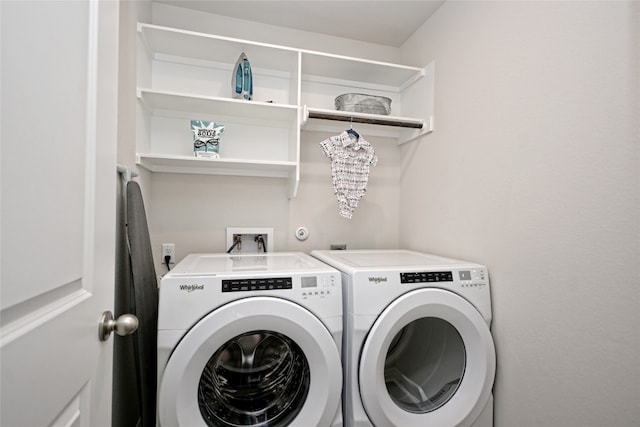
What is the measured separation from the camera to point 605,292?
98cm

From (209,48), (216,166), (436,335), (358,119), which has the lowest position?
(436,335)

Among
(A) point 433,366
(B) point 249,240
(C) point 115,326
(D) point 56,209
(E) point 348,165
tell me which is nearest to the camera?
(D) point 56,209

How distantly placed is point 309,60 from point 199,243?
129cm

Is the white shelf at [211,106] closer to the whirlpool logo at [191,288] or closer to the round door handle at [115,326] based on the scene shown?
the whirlpool logo at [191,288]

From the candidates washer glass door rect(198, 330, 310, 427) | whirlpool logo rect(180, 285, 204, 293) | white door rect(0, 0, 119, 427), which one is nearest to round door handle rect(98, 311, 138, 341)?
white door rect(0, 0, 119, 427)

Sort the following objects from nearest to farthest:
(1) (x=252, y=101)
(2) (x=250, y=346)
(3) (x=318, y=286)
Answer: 1. (3) (x=318, y=286)
2. (2) (x=250, y=346)
3. (1) (x=252, y=101)

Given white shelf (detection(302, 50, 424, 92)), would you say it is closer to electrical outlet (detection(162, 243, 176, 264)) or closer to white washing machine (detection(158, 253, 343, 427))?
white washing machine (detection(158, 253, 343, 427))

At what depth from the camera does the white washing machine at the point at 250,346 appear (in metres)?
1.09

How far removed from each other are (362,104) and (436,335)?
1.35 m

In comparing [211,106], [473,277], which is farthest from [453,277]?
[211,106]

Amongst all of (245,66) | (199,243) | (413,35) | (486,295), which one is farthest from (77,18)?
(413,35)

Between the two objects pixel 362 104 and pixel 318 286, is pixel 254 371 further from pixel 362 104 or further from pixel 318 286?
pixel 362 104

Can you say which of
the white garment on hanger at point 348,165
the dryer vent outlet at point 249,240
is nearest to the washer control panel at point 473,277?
the white garment on hanger at point 348,165

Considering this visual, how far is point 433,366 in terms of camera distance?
4.97ft
